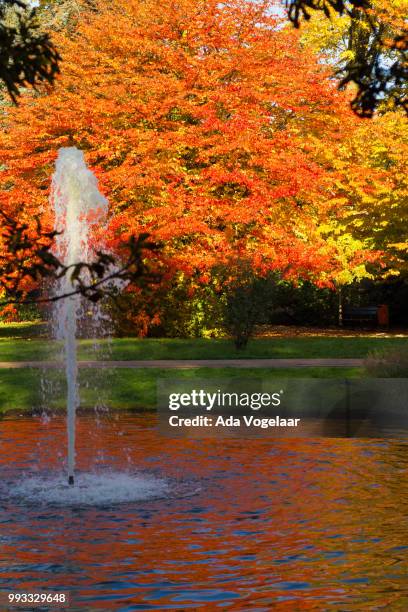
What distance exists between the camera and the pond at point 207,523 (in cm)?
845

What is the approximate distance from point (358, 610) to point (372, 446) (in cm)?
811

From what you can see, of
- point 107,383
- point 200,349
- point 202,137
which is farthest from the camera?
point 202,137

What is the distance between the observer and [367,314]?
4359 centimetres

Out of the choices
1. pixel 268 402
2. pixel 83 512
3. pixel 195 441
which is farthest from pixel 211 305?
pixel 83 512

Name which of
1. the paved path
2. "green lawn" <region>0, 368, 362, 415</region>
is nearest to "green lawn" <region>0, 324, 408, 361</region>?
the paved path

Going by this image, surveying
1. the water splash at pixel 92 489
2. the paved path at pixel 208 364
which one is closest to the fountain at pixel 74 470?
the water splash at pixel 92 489

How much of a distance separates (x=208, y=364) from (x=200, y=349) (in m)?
3.49

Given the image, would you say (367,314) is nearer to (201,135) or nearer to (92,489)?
(201,135)

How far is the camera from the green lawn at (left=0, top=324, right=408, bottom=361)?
1031 inches

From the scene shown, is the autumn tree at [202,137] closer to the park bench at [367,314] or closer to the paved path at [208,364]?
the paved path at [208,364]

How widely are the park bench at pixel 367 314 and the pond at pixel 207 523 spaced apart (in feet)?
90.3

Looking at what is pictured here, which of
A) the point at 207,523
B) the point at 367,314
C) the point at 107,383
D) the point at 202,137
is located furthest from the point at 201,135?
the point at 207,523

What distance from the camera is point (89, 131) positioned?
34.8 m

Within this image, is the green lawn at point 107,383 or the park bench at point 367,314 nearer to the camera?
the green lawn at point 107,383
